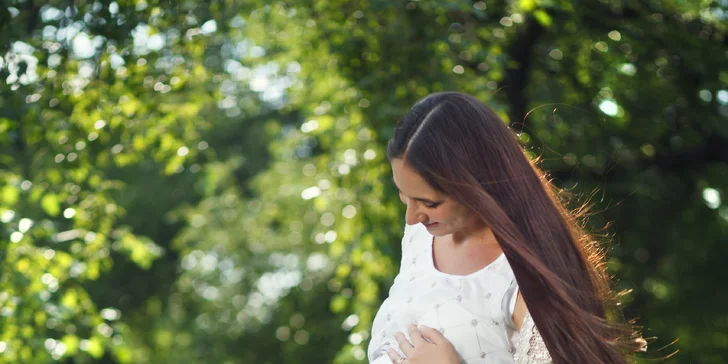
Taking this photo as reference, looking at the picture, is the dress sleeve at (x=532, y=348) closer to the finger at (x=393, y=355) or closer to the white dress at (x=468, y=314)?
the white dress at (x=468, y=314)

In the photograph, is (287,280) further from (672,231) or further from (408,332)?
(408,332)

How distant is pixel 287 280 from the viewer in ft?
31.8

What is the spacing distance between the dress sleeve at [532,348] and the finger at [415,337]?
189 mm

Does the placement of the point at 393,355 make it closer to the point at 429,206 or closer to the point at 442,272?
the point at 442,272

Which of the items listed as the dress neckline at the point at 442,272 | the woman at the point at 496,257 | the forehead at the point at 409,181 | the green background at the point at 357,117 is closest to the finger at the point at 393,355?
the woman at the point at 496,257

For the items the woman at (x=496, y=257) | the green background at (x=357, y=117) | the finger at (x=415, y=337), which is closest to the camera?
the woman at (x=496, y=257)

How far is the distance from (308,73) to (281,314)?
5795 mm

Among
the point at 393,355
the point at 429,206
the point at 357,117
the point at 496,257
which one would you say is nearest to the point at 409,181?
the point at 429,206

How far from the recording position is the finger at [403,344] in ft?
5.52

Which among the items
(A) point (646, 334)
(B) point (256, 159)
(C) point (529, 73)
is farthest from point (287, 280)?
(C) point (529, 73)

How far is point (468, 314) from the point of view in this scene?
1.64 metres

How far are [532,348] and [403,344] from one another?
27cm

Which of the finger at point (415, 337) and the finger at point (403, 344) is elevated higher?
the finger at point (415, 337)

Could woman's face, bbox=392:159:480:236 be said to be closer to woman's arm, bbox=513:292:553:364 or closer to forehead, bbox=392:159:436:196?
forehead, bbox=392:159:436:196
